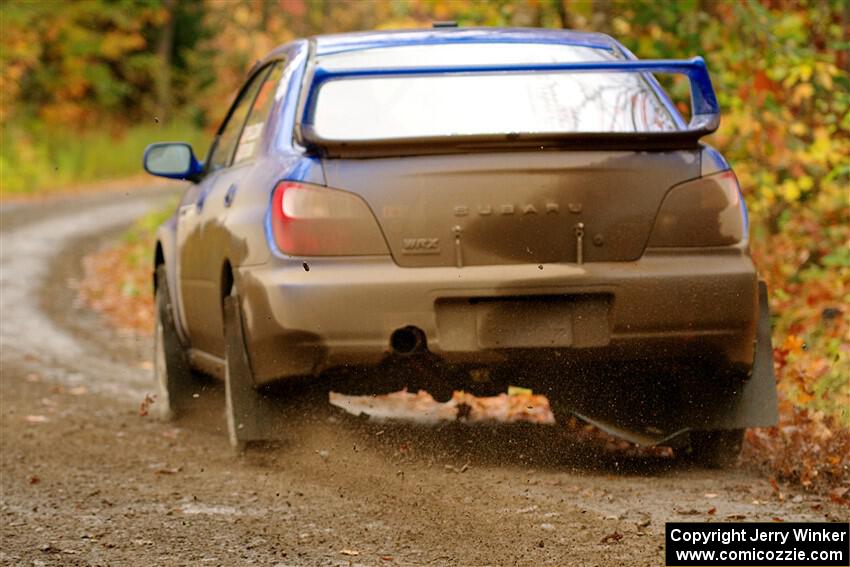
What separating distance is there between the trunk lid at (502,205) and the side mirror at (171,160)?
7.00 ft

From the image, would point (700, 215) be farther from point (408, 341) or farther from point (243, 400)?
point (243, 400)

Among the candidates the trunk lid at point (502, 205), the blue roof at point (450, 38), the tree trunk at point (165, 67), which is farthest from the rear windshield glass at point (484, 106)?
the tree trunk at point (165, 67)

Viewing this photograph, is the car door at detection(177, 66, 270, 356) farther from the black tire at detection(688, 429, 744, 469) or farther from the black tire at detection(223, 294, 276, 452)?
the black tire at detection(688, 429, 744, 469)

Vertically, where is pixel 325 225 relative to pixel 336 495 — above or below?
above

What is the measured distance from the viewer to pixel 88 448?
7.10 meters

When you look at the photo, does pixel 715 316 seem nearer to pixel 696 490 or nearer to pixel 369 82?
pixel 696 490

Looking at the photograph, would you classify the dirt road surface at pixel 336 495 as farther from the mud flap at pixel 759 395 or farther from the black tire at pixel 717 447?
the mud flap at pixel 759 395

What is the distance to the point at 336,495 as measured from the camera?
5.60 metres

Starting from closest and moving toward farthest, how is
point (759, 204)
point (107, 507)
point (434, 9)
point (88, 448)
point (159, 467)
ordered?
point (107, 507), point (159, 467), point (88, 448), point (759, 204), point (434, 9)

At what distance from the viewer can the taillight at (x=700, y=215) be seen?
5645 mm

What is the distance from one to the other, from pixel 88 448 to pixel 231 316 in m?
1.36

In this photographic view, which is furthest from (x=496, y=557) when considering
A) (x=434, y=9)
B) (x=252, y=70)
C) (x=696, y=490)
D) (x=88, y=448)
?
(x=434, y=9)

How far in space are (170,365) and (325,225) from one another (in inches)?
102

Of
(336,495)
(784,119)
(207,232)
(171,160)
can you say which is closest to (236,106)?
(171,160)
